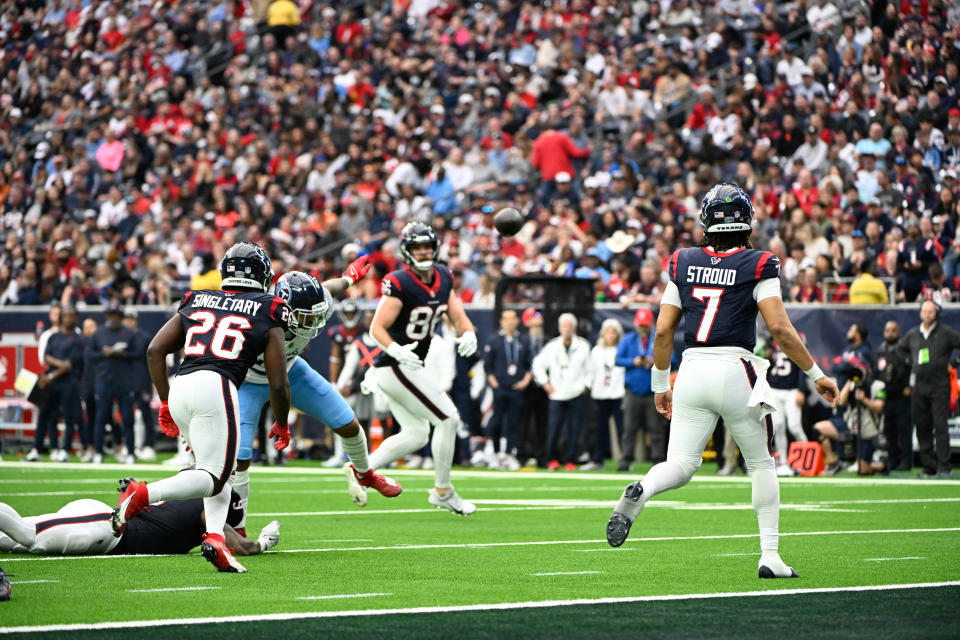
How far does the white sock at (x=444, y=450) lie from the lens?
11312 mm

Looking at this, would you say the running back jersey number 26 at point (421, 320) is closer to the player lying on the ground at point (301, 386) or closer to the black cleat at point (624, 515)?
the player lying on the ground at point (301, 386)

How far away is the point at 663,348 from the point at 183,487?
2.58m

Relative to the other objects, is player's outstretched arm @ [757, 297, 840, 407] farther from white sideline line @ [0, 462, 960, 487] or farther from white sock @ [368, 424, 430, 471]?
white sideline line @ [0, 462, 960, 487]

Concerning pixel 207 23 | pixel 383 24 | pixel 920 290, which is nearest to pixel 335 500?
pixel 920 290

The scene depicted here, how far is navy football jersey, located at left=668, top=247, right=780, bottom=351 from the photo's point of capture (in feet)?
24.0

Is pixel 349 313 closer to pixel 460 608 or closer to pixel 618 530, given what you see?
pixel 618 530

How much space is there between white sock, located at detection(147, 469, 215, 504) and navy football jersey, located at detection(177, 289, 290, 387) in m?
0.58

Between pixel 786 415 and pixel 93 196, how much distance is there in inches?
595

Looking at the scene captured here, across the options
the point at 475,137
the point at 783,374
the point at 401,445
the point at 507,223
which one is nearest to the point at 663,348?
the point at 401,445

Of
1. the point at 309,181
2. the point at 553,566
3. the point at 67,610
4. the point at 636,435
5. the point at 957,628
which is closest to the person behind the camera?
the point at 957,628

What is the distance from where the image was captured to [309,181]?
25.1 meters

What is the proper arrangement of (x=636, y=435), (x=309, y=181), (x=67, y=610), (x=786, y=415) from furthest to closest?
1. (x=309, y=181)
2. (x=636, y=435)
3. (x=786, y=415)
4. (x=67, y=610)

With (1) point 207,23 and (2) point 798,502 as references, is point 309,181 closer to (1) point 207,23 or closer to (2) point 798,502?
(1) point 207,23

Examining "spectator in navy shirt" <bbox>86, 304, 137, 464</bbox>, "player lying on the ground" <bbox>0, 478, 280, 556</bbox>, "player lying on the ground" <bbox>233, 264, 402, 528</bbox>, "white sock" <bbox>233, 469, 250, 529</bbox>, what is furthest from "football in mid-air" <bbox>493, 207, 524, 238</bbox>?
"spectator in navy shirt" <bbox>86, 304, 137, 464</bbox>
